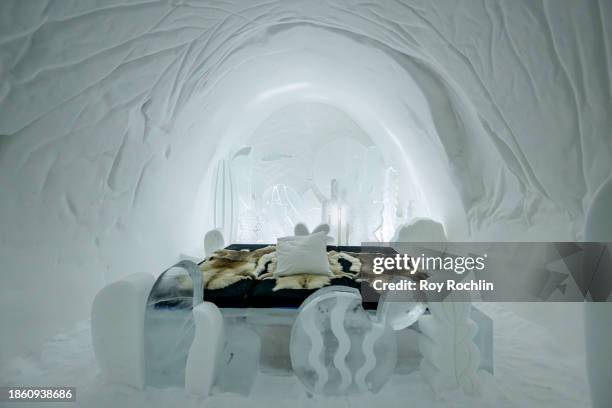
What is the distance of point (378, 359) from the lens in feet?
7.86

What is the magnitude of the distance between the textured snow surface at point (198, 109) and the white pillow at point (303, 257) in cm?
195

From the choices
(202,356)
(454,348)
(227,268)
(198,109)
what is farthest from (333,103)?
(202,356)

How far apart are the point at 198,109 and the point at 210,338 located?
394 cm

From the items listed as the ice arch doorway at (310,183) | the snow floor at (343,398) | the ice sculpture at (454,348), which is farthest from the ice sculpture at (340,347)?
the ice arch doorway at (310,183)

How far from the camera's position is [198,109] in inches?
214

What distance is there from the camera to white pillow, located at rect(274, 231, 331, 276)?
3621mm

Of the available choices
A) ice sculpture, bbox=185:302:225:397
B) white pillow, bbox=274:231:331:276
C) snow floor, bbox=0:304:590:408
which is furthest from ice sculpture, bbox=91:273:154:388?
white pillow, bbox=274:231:331:276

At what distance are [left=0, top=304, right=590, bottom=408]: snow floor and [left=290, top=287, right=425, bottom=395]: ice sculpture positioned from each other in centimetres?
11

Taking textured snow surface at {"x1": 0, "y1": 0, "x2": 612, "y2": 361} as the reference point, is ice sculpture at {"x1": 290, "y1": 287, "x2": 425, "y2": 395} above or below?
below

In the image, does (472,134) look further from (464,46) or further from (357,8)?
(357,8)

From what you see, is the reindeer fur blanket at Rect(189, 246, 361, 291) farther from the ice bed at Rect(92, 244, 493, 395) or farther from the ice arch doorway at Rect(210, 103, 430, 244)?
the ice arch doorway at Rect(210, 103, 430, 244)

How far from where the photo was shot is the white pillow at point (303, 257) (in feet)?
11.9

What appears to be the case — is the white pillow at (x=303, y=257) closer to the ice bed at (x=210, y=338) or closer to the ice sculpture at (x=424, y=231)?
the ice bed at (x=210, y=338)

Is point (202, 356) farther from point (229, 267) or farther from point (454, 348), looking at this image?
point (454, 348)
